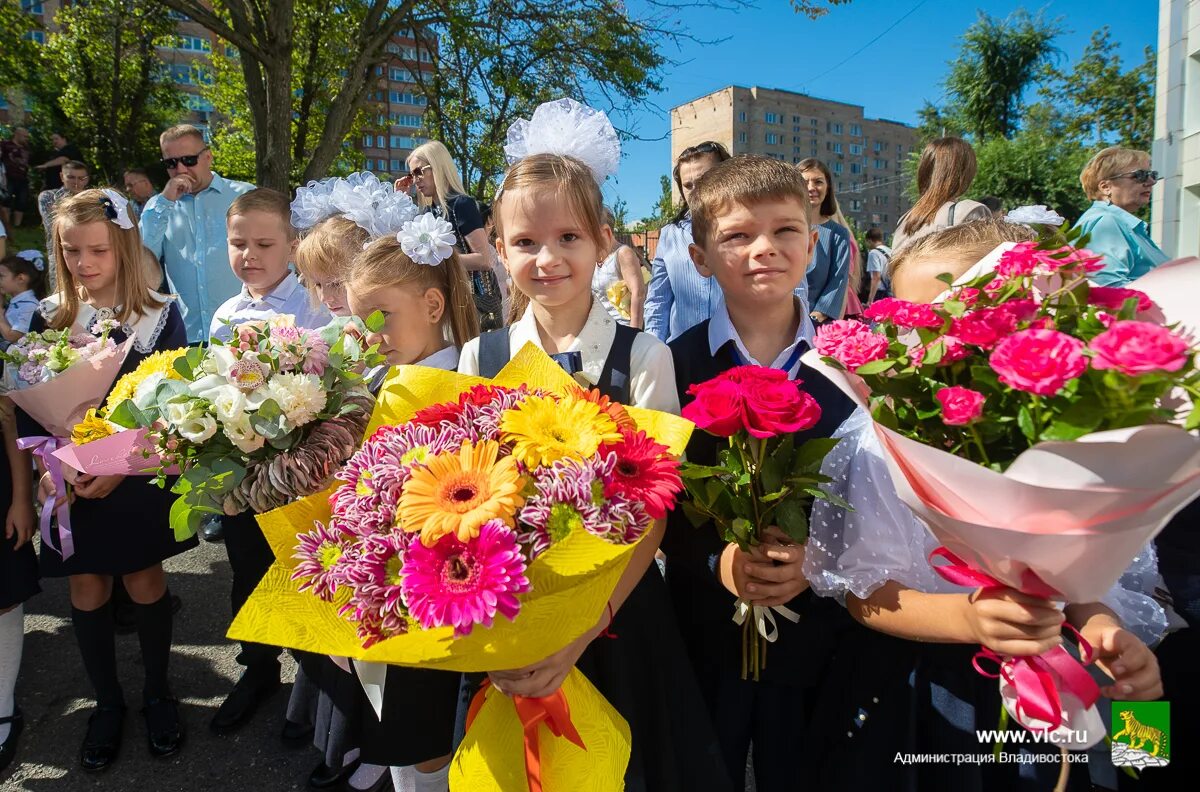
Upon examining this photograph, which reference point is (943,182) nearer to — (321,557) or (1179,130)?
(321,557)

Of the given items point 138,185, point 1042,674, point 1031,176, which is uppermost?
point 1031,176

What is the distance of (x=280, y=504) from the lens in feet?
5.03

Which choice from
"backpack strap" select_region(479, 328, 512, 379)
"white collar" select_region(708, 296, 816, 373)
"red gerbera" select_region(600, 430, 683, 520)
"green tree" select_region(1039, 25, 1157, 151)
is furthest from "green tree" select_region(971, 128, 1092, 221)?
"red gerbera" select_region(600, 430, 683, 520)

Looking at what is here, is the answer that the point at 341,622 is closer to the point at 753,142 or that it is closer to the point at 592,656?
the point at 592,656

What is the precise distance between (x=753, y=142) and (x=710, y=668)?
3047 inches

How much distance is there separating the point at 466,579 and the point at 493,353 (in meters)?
1.11

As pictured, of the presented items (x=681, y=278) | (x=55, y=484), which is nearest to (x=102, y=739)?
(x=55, y=484)

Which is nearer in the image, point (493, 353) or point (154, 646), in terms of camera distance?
point (493, 353)

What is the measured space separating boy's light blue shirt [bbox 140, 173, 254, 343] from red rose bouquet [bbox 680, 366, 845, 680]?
440 cm

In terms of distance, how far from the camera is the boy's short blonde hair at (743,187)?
1.99 m

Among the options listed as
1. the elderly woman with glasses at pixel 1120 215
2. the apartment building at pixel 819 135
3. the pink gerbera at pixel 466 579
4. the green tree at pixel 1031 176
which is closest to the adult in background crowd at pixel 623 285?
the elderly woman with glasses at pixel 1120 215

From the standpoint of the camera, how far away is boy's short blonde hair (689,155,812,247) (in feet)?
6.53

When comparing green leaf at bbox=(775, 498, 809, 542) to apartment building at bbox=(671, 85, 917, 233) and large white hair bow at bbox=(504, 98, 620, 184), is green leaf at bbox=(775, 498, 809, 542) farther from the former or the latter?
apartment building at bbox=(671, 85, 917, 233)

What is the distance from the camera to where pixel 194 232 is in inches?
184
